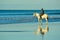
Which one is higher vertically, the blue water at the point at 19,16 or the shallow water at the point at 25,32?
the blue water at the point at 19,16

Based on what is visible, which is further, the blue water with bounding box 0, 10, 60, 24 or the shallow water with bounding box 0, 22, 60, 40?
the blue water with bounding box 0, 10, 60, 24

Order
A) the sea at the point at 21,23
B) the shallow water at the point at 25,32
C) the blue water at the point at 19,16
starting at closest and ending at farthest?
the shallow water at the point at 25,32, the sea at the point at 21,23, the blue water at the point at 19,16

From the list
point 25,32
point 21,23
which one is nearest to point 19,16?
point 21,23

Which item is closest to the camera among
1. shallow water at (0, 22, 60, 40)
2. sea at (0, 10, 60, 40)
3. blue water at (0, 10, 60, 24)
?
shallow water at (0, 22, 60, 40)

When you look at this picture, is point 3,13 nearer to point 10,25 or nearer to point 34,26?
point 10,25

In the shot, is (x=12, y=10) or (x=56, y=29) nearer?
(x=56, y=29)

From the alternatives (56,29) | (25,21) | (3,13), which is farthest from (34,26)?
(3,13)

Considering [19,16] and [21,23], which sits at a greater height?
[19,16]

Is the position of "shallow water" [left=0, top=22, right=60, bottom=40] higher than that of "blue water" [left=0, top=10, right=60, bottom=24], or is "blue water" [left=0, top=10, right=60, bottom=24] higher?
"blue water" [left=0, top=10, right=60, bottom=24]

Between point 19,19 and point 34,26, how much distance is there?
0.87ft

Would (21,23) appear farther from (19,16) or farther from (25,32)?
(25,32)

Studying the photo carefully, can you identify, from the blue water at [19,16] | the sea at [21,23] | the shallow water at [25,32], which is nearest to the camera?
the shallow water at [25,32]

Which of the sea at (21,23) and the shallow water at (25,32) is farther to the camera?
the sea at (21,23)
